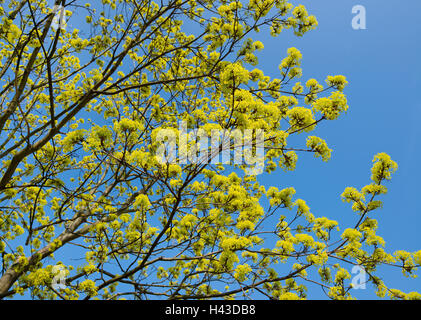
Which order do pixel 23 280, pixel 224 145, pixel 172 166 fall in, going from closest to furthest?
1. pixel 224 145
2. pixel 172 166
3. pixel 23 280

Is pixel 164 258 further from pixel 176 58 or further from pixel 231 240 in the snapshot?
pixel 176 58

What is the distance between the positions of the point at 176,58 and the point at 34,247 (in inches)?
186

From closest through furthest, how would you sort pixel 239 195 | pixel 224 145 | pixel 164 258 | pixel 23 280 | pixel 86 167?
pixel 224 145 < pixel 239 195 < pixel 23 280 < pixel 164 258 < pixel 86 167

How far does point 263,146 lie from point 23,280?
13.8 ft

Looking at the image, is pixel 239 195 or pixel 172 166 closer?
pixel 172 166

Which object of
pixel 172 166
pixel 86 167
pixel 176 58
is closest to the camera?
pixel 172 166

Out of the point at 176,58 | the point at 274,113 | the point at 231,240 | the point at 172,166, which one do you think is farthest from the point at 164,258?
the point at 176,58

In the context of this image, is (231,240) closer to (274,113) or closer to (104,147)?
(274,113)

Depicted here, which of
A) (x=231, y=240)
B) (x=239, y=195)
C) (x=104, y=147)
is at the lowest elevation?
(x=231, y=240)

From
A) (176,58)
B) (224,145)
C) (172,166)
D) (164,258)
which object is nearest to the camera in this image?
(224,145)

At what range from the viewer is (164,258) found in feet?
18.0

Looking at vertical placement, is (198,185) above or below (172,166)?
above

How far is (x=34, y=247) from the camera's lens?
5734 millimetres
